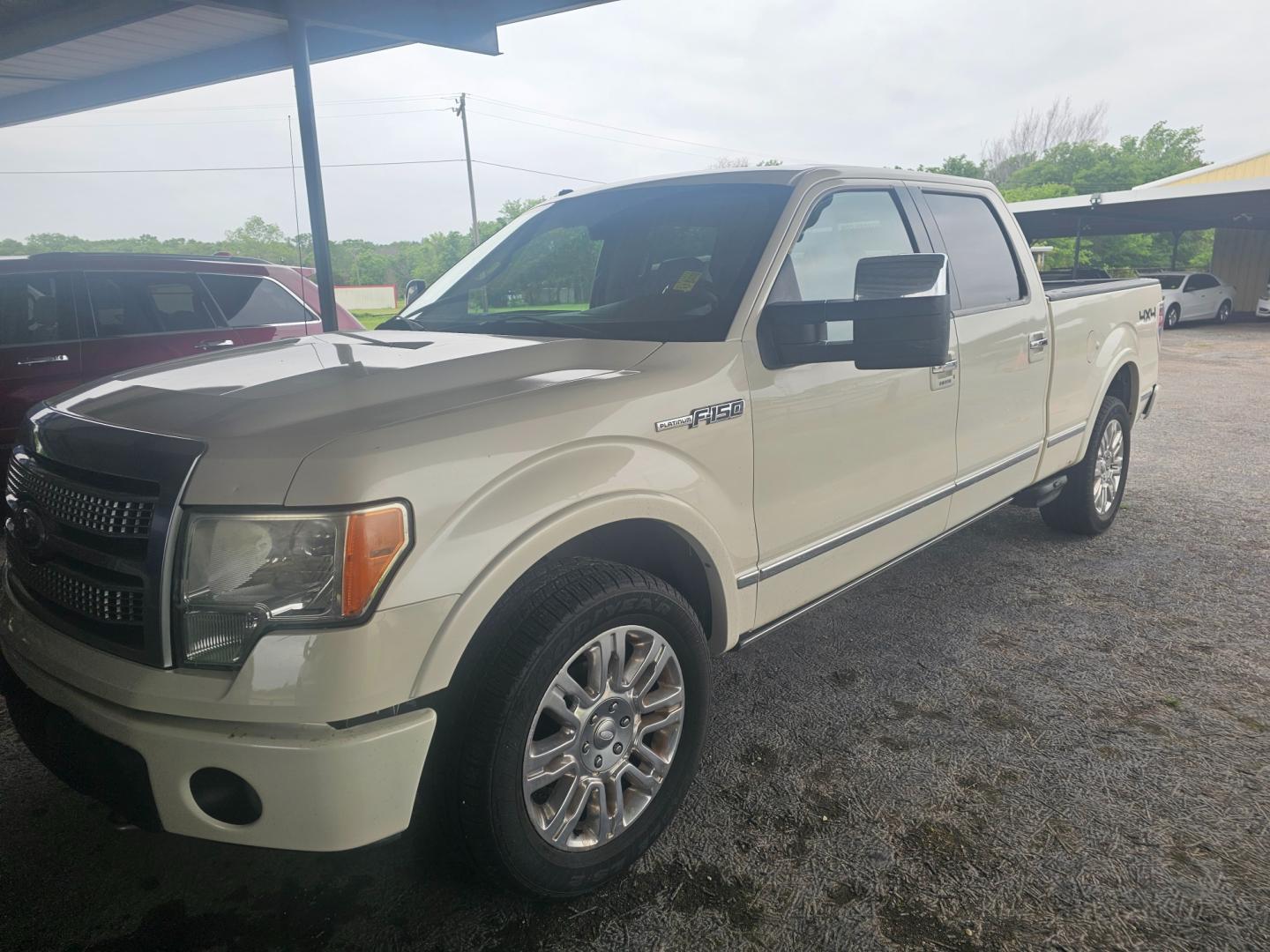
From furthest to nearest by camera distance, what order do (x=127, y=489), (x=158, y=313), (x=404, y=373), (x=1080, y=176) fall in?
(x=1080, y=176), (x=158, y=313), (x=404, y=373), (x=127, y=489)

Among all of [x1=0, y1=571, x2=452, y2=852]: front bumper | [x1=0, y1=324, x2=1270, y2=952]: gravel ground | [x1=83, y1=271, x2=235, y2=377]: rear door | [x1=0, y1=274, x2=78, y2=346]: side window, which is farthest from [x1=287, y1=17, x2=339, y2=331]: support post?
[x1=0, y1=571, x2=452, y2=852]: front bumper

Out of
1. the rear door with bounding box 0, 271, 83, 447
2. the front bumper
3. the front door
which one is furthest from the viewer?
the rear door with bounding box 0, 271, 83, 447

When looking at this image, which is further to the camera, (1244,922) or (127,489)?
(1244,922)

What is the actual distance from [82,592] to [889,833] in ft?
6.89

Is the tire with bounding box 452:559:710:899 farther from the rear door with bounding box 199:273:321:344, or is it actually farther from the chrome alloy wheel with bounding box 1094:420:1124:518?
the rear door with bounding box 199:273:321:344

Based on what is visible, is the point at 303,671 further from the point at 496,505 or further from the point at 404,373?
the point at 404,373

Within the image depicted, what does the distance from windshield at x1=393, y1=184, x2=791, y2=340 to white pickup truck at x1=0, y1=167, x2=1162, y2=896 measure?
1cm

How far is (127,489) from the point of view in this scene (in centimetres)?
170

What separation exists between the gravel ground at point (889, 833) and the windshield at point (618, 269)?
145cm

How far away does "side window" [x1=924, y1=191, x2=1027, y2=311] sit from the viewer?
134 inches

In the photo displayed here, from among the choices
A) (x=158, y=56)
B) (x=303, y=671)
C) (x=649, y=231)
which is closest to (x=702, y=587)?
(x=303, y=671)

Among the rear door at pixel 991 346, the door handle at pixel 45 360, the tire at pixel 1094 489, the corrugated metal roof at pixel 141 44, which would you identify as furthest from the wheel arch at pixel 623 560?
the corrugated metal roof at pixel 141 44

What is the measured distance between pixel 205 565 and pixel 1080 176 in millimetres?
58453

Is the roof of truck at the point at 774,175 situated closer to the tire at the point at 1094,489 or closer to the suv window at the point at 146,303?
the tire at the point at 1094,489
